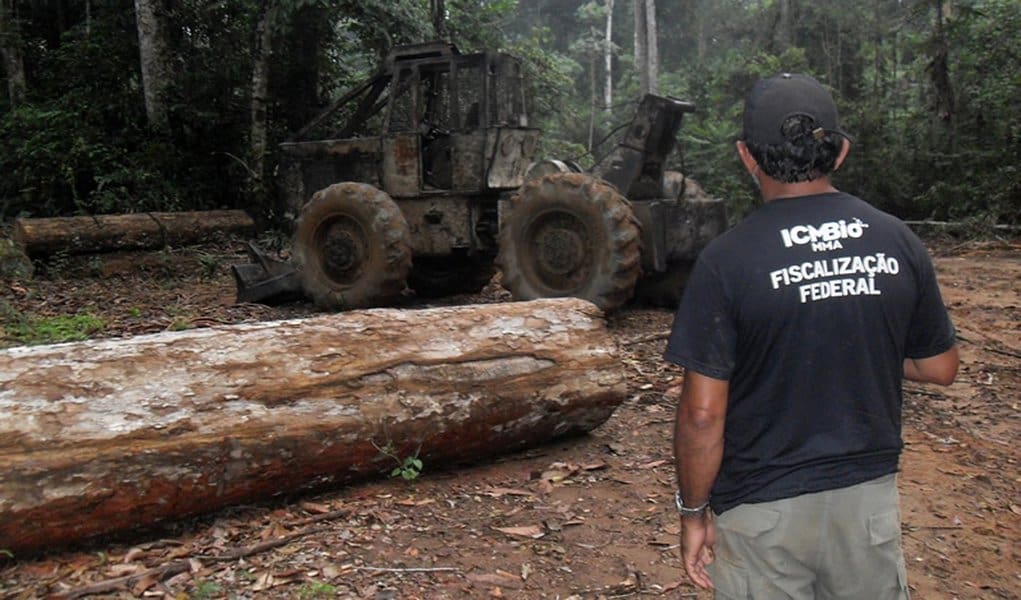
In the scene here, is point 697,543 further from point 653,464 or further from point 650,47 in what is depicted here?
point 650,47

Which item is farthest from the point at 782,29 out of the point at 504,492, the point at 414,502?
the point at 414,502

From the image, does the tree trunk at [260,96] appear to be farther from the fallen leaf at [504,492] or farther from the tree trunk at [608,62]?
the tree trunk at [608,62]

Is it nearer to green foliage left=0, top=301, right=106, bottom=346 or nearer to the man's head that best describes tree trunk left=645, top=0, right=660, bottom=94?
green foliage left=0, top=301, right=106, bottom=346

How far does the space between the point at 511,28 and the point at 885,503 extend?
41.3m

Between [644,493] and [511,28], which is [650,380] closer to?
[644,493]

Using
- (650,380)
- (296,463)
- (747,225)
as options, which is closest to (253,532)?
(296,463)

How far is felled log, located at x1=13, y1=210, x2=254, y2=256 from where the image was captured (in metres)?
11.0

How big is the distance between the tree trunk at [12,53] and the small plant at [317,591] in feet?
49.5

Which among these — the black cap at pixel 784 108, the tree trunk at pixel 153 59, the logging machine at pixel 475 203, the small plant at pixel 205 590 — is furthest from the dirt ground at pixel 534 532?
the tree trunk at pixel 153 59

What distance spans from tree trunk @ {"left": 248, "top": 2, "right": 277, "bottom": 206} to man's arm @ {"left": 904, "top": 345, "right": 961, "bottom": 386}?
13012 mm

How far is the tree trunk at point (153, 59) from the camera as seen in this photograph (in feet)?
46.4

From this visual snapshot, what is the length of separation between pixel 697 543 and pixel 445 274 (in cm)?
799

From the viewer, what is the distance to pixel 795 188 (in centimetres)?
211

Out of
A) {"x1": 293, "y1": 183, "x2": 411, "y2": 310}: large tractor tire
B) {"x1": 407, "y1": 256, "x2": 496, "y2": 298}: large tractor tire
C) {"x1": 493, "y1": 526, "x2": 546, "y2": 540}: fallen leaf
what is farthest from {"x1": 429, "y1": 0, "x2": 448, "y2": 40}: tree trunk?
{"x1": 493, "y1": 526, "x2": 546, "y2": 540}: fallen leaf
